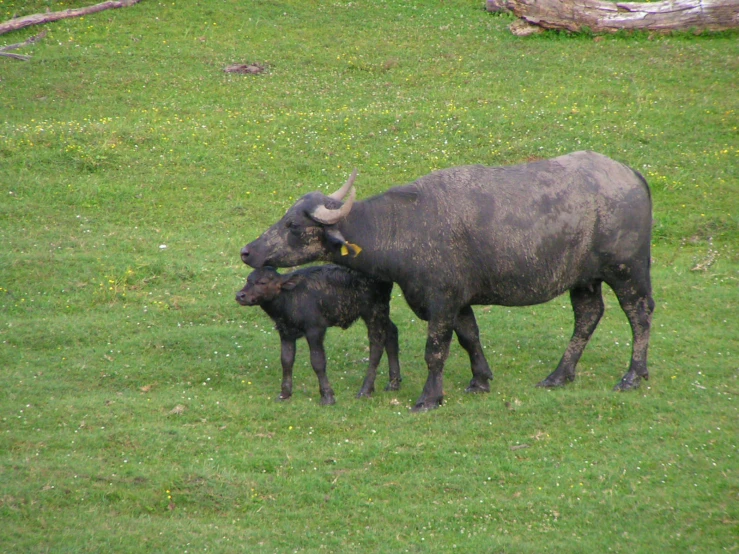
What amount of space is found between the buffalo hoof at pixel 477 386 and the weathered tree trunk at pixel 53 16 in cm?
2195

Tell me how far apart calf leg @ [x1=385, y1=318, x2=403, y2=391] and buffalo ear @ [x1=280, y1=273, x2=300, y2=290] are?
1438mm

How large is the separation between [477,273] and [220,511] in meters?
4.68

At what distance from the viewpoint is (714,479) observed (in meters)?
9.80

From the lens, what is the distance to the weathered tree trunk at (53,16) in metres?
28.0

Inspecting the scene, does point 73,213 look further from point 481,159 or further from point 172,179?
point 481,159

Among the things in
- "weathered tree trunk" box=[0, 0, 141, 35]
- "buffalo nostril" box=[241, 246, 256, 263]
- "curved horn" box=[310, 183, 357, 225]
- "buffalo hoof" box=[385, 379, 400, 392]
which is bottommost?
"buffalo hoof" box=[385, 379, 400, 392]

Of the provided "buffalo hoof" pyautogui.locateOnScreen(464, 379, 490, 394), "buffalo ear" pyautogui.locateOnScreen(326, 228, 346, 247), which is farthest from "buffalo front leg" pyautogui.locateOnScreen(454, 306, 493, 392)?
"buffalo ear" pyautogui.locateOnScreen(326, 228, 346, 247)

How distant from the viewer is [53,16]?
2888 cm

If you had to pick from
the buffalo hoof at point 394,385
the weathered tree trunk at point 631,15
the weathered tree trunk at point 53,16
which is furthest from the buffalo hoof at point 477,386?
the weathered tree trunk at point 53,16

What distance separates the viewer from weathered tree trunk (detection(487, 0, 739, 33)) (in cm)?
2659

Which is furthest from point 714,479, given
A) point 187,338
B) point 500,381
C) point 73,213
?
point 73,213

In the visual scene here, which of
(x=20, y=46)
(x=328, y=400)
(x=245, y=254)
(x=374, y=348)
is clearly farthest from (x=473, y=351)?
(x=20, y=46)

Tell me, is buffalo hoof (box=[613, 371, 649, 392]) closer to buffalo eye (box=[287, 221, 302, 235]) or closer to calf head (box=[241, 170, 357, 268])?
calf head (box=[241, 170, 357, 268])

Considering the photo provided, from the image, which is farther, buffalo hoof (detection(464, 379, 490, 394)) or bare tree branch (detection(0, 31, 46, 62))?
bare tree branch (detection(0, 31, 46, 62))
